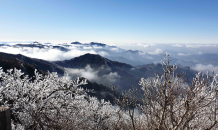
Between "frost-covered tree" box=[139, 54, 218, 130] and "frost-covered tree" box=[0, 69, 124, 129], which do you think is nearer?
"frost-covered tree" box=[139, 54, 218, 130]

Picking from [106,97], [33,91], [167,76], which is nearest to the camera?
[167,76]

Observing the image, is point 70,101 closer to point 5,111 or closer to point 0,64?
point 5,111

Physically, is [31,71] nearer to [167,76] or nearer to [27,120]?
[27,120]

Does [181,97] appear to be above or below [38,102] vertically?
above

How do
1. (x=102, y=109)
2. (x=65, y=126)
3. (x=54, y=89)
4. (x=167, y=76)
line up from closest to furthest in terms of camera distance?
(x=167, y=76), (x=65, y=126), (x=54, y=89), (x=102, y=109)

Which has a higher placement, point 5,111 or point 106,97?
point 5,111

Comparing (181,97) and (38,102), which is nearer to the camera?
(181,97)

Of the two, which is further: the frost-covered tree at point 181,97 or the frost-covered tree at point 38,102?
the frost-covered tree at point 38,102

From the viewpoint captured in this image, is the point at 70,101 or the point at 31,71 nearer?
the point at 70,101

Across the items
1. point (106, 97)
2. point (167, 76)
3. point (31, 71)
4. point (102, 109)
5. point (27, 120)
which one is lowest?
point (106, 97)

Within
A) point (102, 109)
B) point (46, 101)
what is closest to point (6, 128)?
point (46, 101)
